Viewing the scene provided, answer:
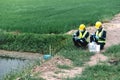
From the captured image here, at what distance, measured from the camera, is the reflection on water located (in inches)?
664

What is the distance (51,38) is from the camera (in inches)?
802

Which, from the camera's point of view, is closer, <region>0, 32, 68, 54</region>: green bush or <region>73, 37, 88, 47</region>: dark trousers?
<region>73, 37, 88, 47</region>: dark trousers

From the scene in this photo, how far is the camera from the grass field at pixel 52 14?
23.0 meters

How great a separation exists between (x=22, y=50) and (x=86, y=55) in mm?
5637

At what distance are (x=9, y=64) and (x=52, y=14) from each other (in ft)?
31.6

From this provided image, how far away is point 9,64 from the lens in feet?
59.9

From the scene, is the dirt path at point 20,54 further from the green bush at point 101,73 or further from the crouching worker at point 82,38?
the green bush at point 101,73

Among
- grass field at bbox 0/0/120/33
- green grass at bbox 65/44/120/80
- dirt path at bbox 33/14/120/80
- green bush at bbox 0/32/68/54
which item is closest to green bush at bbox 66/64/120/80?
green grass at bbox 65/44/120/80

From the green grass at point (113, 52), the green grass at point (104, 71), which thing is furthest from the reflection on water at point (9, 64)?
the green grass at point (104, 71)

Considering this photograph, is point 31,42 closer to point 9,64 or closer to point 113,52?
point 9,64

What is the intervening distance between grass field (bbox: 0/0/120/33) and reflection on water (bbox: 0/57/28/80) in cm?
339

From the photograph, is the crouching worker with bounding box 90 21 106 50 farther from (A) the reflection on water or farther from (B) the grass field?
(B) the grass field

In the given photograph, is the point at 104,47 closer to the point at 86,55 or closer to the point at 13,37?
the point at 86,55

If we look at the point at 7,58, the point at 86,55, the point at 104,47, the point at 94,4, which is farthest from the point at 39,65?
the point at 94,4
